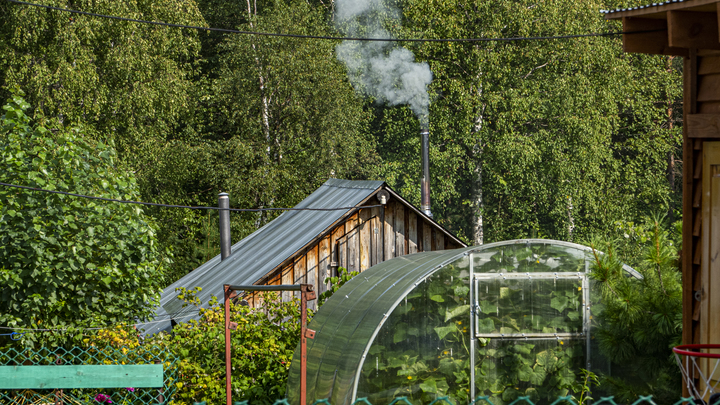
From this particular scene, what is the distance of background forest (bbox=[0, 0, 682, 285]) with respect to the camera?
772 inches

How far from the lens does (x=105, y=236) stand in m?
7.90

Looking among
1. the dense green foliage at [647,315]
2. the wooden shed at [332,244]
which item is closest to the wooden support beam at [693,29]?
the dense green foliage at [647,315]

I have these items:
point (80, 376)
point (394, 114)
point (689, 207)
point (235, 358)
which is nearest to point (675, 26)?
point (689, 207)

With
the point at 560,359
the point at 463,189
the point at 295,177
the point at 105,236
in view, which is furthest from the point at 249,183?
the point at 560,359

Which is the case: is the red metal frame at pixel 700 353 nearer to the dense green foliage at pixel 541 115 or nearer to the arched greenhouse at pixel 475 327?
the arched greenhouse at pixel 475 327

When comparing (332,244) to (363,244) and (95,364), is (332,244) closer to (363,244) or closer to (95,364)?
(363,244)

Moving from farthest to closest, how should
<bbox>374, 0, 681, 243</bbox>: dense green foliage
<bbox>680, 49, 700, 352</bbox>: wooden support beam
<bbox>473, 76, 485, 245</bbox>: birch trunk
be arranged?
<bbox>473, 76, 485, 245</bbox>: birch trunk
<bbox>374, 0, 681, 243</bbox>: dense green foliage
<bbox>680, 49, 700, 352</bbox>: wooden support beam

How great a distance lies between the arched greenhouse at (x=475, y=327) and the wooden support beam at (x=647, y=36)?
2.30 metres

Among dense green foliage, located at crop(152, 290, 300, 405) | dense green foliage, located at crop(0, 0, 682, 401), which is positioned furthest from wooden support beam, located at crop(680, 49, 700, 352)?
dense green foliage, located at crop(0, 0, 682, 401)

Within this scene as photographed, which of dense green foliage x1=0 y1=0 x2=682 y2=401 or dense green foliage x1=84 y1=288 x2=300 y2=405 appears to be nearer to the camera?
dense green foliage x1=84 y1=288 x2=300 y2=405

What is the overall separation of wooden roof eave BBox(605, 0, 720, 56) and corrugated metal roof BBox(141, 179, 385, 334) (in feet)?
21.5

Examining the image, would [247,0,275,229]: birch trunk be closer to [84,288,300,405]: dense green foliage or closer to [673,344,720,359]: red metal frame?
[84,288,300,405]: dense green foliage

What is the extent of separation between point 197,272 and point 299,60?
9.07 meters

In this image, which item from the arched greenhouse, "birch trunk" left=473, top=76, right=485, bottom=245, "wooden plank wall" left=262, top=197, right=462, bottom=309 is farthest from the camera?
"birch trunk" left=473, top=76, right=485, bottom=245
